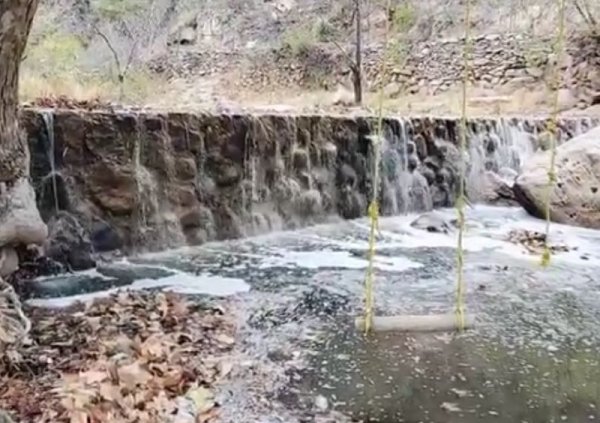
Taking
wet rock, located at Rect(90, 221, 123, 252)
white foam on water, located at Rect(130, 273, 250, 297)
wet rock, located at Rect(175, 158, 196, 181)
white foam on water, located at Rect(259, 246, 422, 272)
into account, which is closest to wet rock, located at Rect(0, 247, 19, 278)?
white foam on water, located at Rect(130, 273, 250, 297)

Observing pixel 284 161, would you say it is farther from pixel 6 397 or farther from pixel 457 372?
pixel 6 397

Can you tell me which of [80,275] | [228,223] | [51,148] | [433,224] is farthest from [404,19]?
[80,275]

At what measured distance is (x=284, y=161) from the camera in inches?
266

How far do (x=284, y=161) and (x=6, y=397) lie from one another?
14.8 feet

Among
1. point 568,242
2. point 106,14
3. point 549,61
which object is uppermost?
point 106,14

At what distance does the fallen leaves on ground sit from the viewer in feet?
7.88

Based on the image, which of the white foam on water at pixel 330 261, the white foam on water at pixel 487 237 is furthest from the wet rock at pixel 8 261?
the white foam on water at pixel 487 237

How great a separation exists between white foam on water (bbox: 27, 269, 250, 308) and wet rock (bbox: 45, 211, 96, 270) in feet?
1.56

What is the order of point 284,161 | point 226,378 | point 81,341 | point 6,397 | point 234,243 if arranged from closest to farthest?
point 6,397 → point 226,378 → point 81,341 → point 234,243 → point 284,161

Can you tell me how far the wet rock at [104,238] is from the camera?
16.8 feet

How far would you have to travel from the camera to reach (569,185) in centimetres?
745

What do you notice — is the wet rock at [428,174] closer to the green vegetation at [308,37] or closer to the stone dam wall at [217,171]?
the stone dam wall at [217,171]

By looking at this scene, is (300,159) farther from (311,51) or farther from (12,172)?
(311,51)

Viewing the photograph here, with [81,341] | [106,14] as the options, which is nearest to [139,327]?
[81,341]
